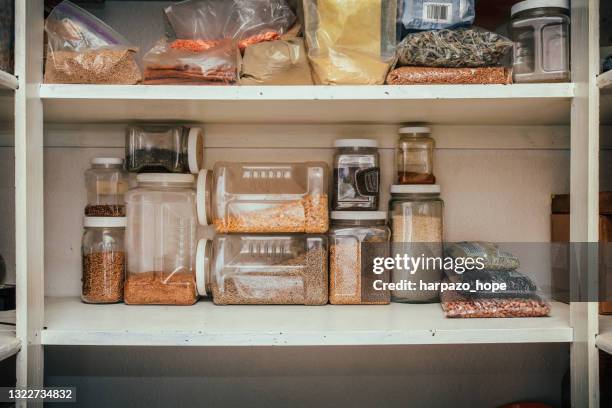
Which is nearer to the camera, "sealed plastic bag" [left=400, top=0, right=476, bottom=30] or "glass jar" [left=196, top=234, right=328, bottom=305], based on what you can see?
"sealed plastic bag" [left=400, top=0, right=476, bottom=30]

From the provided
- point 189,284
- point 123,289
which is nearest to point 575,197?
point 189,284

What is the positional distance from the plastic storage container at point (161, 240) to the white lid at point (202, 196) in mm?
35

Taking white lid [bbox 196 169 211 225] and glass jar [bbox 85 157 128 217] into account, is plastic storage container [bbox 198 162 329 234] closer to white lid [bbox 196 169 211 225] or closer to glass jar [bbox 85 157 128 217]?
white lid [bbox 196 169 211 225]

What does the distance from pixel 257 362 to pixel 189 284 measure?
32 cm

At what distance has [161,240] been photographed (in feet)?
4.10

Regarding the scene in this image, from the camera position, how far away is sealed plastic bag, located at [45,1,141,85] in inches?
40.7

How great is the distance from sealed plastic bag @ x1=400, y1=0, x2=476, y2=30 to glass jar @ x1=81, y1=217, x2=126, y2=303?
74 cm

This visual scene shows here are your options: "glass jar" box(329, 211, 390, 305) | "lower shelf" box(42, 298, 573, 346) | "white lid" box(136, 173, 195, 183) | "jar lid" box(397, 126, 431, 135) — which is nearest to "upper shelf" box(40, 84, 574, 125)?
"jar lid" box(397, 126, 431, 135)

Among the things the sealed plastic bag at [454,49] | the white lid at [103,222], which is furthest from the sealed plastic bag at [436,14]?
the white lid at [103,222]

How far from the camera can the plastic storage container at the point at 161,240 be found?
1.19 m

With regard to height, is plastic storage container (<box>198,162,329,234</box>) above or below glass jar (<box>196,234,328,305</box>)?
above

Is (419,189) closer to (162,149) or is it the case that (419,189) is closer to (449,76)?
(449,76)

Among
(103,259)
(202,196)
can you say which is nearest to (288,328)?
(202,196)

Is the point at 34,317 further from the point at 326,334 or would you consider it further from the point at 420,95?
the point at 420,95
